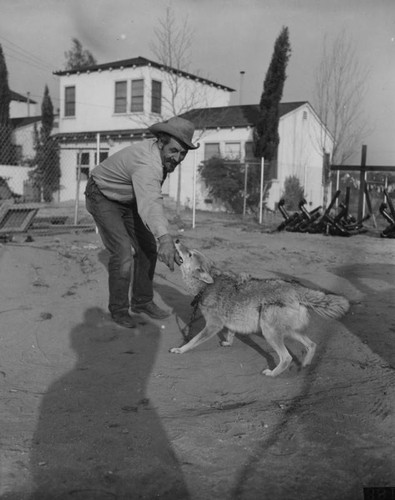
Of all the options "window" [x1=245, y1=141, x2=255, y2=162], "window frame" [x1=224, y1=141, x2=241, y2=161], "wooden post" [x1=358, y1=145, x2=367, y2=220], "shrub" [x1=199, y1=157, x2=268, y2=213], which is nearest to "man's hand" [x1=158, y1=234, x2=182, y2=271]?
"wooden post" [x1=358, y1=145, x2=367, y2=220]

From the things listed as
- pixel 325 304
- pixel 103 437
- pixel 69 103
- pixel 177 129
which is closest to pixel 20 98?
pixel 69 103

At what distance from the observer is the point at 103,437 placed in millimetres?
3283

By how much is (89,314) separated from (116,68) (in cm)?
2672

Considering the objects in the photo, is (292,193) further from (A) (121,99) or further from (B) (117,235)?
(B) (117,235)

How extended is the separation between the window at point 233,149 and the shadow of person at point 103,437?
23.1m

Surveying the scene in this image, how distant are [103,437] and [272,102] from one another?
81.1ft

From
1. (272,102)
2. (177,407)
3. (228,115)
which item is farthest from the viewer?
(228,115)

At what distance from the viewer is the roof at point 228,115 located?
91.4 feet

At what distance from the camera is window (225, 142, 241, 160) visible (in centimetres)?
2740

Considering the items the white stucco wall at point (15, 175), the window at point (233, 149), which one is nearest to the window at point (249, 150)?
the window at point (233, 149)

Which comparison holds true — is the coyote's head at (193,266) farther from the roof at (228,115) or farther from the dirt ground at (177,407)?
the roof at (228,115)

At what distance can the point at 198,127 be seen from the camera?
92.2ft

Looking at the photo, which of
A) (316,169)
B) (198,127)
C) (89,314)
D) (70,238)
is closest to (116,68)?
(198,127)

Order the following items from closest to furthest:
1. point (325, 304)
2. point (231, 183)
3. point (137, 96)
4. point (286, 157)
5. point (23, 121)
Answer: point (325, 304)
point (231, 183)
point (286, 157)
point (137, 96)
point (23, 121)
